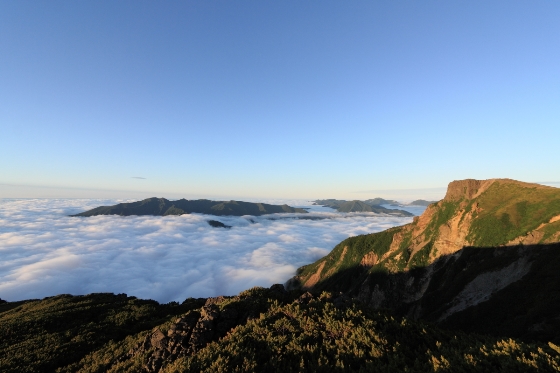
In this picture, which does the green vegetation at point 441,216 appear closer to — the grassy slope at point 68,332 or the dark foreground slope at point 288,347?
the dark foreground slope at point 288,347

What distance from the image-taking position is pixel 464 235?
81312mm

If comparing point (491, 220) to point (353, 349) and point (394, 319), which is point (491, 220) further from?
point (353, 349)

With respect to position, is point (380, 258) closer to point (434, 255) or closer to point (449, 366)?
point (434, 255)

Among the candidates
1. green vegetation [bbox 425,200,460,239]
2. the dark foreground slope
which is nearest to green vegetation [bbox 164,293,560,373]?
the dark foreground slope

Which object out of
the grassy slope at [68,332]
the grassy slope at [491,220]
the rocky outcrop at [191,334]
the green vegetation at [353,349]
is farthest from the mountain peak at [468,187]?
the grassy slope at [68,332]

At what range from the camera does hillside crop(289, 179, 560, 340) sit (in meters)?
45.4

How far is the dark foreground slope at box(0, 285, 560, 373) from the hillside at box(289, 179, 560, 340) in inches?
1255

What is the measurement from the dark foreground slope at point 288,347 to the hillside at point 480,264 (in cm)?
3187

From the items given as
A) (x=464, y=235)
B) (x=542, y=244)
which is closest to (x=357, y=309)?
(x=542, y=244)

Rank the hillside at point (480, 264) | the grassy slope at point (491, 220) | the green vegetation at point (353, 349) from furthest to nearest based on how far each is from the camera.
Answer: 1. the grassy slope at point (491, 220)
2. the hillside at point (480, 264)
3. the green vegetation at point (353, 349)

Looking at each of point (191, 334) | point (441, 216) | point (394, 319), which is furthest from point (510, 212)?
point (191, 334)

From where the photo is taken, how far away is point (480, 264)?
65875mm

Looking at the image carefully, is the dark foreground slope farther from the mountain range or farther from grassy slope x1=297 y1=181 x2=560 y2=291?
grassy slope x1=297 y1=181 x2=560 y2=291

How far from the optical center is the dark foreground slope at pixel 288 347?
52.8 feet
